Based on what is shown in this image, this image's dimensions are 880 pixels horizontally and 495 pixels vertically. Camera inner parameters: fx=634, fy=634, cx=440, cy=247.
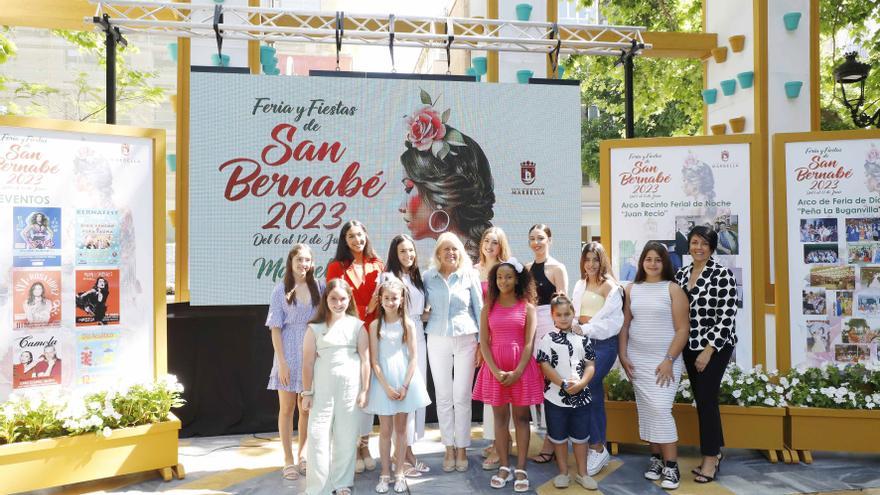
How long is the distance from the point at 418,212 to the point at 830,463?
3766 millimetres

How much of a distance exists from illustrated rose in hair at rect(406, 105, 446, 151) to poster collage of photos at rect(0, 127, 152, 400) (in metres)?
2.21

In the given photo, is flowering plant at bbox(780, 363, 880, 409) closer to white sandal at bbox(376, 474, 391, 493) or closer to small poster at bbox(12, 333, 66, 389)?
white sandal at bbox(376, 474, 391, 493)

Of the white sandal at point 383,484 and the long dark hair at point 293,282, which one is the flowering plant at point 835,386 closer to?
the white sandal at point 383,484

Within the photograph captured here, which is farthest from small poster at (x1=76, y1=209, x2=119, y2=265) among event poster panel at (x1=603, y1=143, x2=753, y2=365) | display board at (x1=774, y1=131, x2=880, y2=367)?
display board at (x1=774, y1=131, x2=880, y2=367)

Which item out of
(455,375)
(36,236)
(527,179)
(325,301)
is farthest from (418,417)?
(36,236)

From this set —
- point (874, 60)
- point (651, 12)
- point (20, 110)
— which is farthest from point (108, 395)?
point (874, 60)

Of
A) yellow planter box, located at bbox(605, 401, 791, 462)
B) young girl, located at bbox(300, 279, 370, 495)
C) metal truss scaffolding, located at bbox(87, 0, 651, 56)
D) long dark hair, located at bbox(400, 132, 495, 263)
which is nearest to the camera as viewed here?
young girl, located at bbox(300, 279, 370, 495)

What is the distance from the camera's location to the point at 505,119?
19.3ft

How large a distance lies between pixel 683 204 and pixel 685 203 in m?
0.02

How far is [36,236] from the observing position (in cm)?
418

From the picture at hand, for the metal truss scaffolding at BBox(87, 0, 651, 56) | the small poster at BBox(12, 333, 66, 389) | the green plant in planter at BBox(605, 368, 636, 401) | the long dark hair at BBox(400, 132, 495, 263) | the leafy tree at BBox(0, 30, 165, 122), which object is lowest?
the green plant in planter at BBox(605, 368, 636, 401)

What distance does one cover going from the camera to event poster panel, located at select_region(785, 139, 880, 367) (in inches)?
191

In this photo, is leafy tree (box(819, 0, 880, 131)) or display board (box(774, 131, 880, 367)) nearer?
display board (box(774, 131, 880, 367))

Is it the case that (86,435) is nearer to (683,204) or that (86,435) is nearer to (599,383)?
(599,383)
